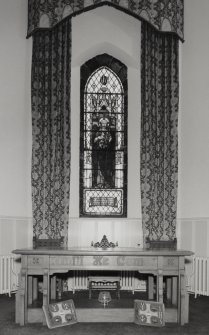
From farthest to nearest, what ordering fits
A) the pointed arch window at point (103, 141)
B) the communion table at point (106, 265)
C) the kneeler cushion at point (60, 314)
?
1. the pointed arch window at point (103, 141)
2. the communion table at point (106, 265)
3. the kneeler cushion at point (60, 314)

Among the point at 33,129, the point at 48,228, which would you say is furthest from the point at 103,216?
the point at 33,129

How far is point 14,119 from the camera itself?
739cm

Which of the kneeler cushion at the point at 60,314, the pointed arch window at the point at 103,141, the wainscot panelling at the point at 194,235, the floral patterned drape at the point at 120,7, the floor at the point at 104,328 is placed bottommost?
the floor at the point at 104,328

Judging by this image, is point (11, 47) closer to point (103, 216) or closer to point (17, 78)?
point (17, 78)

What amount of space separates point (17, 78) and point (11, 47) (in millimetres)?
508

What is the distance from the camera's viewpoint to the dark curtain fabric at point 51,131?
7.21m

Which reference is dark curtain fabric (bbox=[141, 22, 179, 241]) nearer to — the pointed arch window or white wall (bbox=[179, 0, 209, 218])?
white wall (bbox=[179, 0, 209, 218])

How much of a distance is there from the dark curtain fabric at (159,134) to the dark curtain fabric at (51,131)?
1.24 metres

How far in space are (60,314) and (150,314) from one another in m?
1.06

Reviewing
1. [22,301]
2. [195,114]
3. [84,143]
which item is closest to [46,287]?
[22,301]

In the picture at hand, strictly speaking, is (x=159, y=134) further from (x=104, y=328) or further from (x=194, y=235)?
(x=104, y=328)

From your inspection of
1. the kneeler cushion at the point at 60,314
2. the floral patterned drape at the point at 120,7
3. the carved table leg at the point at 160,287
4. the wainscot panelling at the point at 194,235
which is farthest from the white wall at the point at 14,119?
the carved table leg at the point at 160,287

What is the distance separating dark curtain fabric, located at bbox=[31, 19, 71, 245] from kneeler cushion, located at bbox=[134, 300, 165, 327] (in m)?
2.11

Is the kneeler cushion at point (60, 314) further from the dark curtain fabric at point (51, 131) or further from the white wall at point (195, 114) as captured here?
the white wall at point (195, 114)
